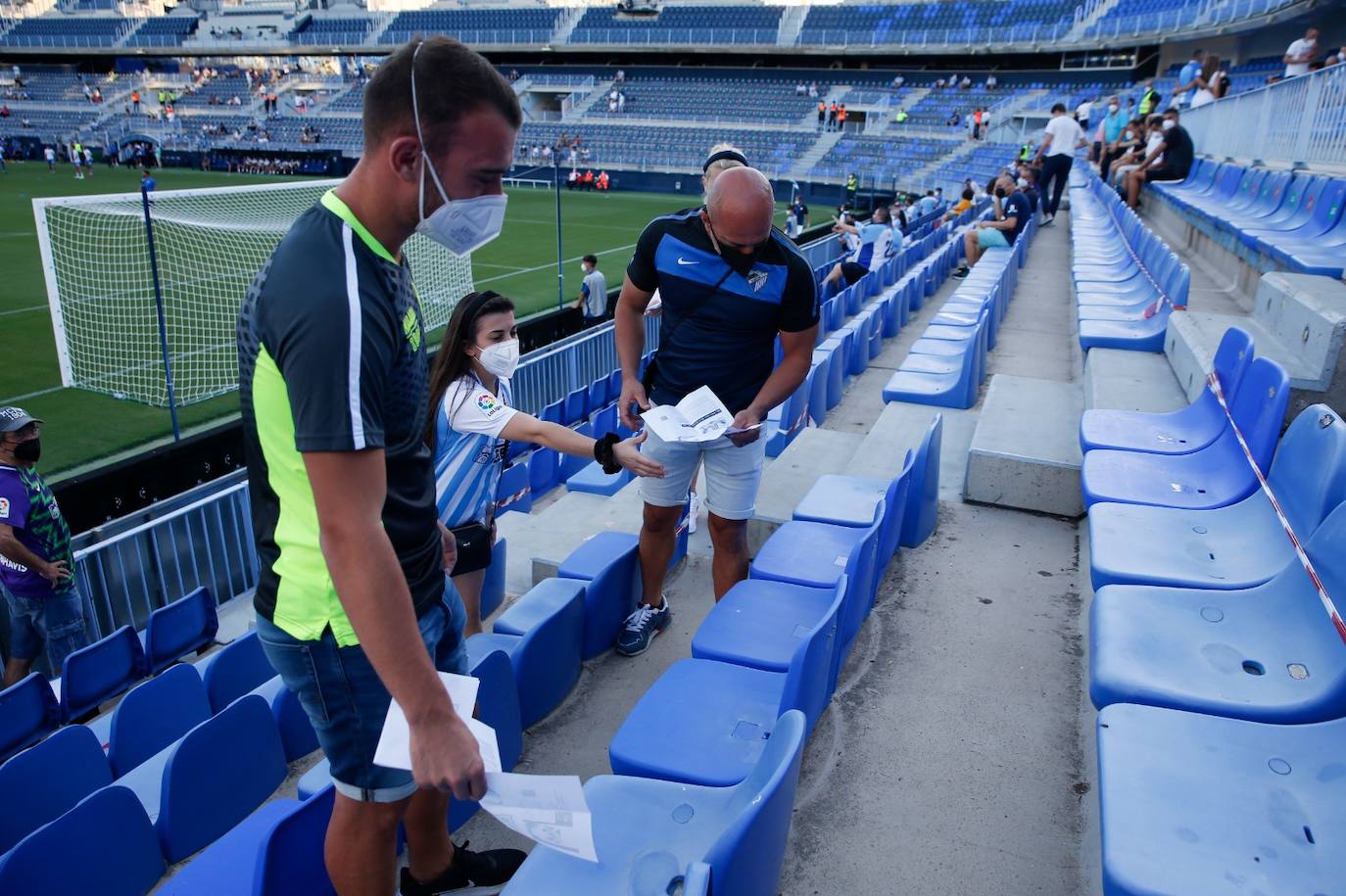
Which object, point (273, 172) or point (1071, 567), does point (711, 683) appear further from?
point (273, 172)

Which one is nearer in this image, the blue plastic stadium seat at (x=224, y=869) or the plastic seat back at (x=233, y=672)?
the blue plastic stadium seat at (x=224, y=869)

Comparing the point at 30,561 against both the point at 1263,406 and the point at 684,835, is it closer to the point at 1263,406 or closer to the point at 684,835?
the point at 684,835

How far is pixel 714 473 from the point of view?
3.27m

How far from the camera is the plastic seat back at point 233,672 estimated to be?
12.0ft

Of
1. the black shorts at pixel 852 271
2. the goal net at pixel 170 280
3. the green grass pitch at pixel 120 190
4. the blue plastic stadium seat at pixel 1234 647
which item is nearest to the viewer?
the blue plastic stadium seat at pixel 1234 647

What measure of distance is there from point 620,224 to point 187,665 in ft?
82.5

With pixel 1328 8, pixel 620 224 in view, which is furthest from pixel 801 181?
pixel 1328 8

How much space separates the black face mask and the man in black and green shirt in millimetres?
3913

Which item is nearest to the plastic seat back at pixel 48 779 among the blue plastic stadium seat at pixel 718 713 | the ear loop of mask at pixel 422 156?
the blue plastic stadium seat at pixel 718 713

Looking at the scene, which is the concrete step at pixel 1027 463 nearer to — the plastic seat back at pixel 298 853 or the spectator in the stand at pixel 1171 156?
the plastic seat back at pixel 298 853

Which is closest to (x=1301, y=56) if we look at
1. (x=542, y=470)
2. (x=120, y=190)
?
(x=542, y=470)

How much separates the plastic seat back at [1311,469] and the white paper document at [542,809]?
2.02m

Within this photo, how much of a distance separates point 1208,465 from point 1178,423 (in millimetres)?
510

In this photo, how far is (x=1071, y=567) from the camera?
3.59m
